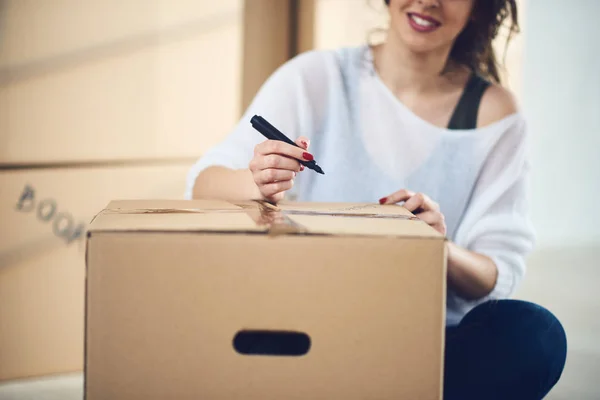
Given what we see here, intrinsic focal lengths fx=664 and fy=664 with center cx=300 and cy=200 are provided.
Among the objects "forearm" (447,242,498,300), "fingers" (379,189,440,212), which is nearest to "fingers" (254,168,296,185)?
"fingers" (379,189,440,212)

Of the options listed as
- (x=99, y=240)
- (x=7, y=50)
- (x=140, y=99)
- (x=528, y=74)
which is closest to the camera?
(x=99, y=240)

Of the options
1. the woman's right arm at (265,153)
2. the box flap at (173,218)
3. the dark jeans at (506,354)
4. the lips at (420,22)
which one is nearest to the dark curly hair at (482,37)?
the lips at (420,22)

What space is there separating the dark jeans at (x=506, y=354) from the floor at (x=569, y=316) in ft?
2.04

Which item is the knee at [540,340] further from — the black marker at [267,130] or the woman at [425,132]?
the black marker at [267,130]

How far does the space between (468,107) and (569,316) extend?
1.10m

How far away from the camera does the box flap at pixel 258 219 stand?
0.50m

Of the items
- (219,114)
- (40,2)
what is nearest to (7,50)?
(40,2)

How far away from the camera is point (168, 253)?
48cm

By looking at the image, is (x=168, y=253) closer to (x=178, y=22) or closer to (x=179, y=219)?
(x=179, y=219)

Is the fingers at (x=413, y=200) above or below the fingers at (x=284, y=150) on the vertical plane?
below

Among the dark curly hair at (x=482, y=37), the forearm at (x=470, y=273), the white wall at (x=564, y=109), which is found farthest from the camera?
the white wall at (x=564, y=109)

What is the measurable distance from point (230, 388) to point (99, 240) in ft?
0.48

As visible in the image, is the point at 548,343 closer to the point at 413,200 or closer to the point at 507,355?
the point at 507,355

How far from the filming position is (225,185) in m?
0.84
